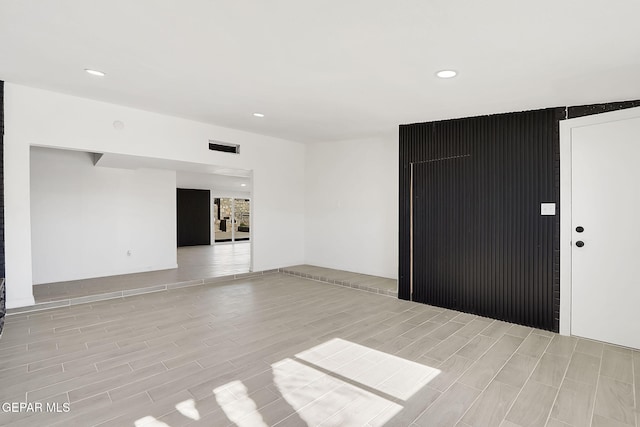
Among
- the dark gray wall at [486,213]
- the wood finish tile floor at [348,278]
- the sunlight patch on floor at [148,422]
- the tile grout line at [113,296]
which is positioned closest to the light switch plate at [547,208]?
the dark gray wall at [486,213]

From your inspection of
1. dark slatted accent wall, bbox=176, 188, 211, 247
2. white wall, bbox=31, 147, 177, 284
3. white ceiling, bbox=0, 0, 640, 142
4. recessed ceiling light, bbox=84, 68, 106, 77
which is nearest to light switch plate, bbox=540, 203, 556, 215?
white ceiling, bbox=0, 0, 640, 142

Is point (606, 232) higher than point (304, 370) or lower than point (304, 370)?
higher

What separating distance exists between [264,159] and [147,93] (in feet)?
9.02

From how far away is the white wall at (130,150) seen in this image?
12.4ft

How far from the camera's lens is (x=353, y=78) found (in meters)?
3.26

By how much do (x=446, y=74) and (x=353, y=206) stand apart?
11.7ft

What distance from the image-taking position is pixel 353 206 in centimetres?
643

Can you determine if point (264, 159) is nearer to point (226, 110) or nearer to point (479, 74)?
point (226, 110)

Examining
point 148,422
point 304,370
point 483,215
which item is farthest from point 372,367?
point 483,215

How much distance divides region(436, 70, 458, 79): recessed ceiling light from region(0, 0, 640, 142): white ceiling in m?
0.09

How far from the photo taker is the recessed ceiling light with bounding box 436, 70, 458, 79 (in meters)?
3.02

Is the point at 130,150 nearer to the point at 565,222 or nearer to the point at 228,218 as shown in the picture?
the point at 565,222

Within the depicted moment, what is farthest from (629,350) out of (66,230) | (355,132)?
(66,230)

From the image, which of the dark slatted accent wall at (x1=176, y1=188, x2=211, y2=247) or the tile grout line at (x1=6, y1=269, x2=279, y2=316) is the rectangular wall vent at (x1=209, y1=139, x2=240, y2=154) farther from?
the dark slatted accent wall at (x1=176, y1=188, x2=211, y2=247)
